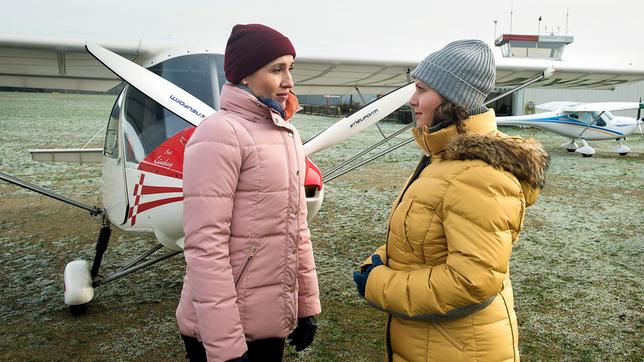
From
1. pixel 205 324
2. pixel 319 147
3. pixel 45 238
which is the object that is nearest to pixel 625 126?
pixel 319 147

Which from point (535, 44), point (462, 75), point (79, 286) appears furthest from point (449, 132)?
point (535, 44)

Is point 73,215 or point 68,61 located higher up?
point 68,61

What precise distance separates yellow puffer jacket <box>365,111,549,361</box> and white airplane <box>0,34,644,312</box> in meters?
1.20

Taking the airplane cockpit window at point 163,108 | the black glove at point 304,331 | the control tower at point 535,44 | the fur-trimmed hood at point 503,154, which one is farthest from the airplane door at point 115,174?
the control tower at point 535,44

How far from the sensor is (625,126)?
47.9 ft

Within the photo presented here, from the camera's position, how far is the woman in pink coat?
1.39m

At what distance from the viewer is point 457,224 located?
1297 millimetres

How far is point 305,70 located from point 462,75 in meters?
4.32

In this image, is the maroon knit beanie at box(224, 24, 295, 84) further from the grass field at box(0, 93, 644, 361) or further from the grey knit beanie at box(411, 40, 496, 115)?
the grass field at box(0, 93, 644, 361)

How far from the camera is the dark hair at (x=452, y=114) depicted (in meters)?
1.43

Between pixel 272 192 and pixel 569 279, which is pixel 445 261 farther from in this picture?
pixel 569 279

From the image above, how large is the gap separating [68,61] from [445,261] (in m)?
4.44

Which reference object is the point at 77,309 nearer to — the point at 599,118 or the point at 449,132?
the point at 449,132

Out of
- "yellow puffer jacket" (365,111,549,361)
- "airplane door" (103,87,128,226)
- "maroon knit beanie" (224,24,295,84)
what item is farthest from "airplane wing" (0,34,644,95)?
"yellow puffer jacket" (365,111,549,361)
